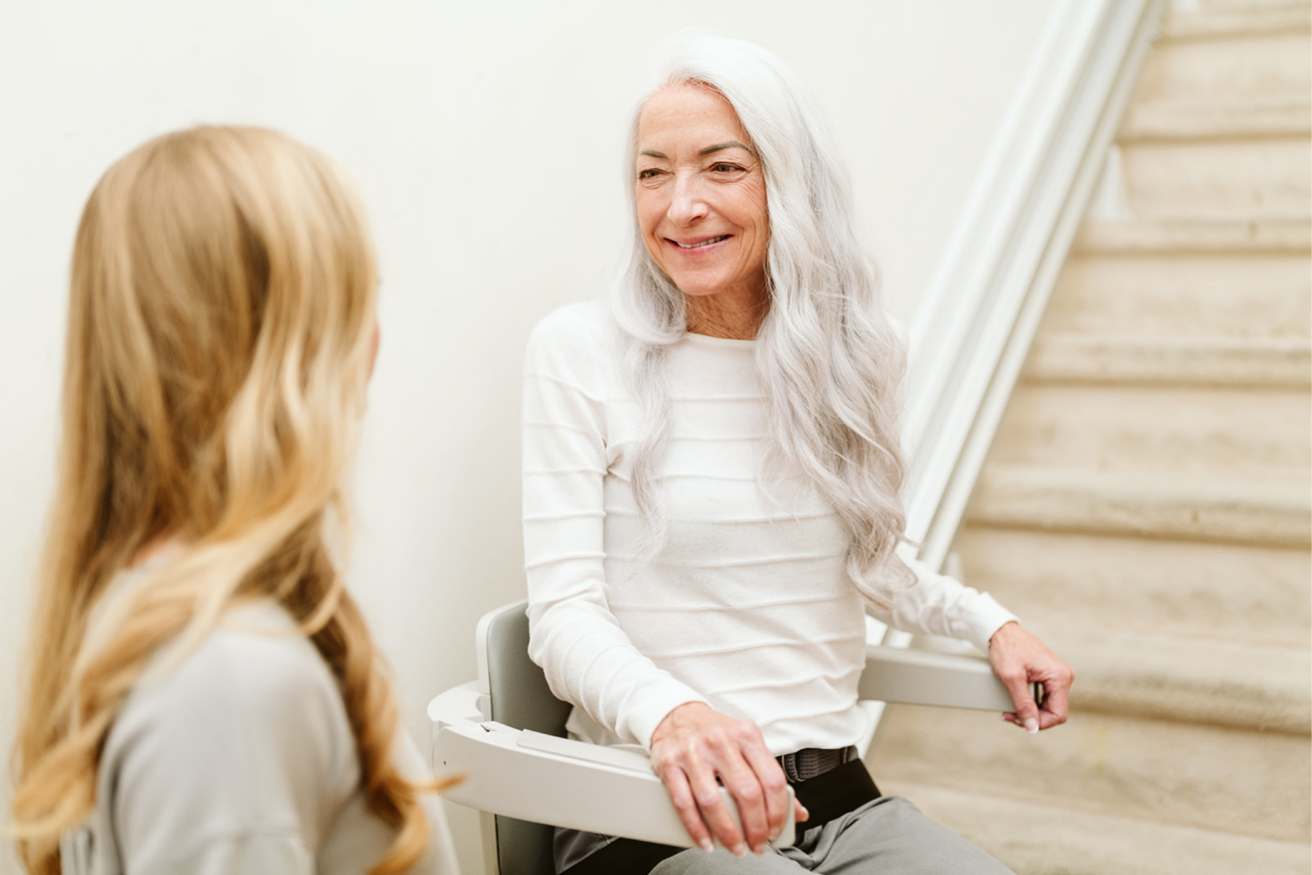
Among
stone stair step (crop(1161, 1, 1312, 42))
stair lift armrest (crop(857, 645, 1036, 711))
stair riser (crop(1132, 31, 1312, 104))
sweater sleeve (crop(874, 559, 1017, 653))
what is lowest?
stair lift armrest (crop(857, 645, 1036, 711))

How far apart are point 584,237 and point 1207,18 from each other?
1987 mm

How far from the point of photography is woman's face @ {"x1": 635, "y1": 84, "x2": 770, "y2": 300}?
1.19 m

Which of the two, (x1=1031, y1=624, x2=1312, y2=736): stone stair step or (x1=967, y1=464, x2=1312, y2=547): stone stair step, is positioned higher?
(x1=967, y1=464, x2=1312, y2=547): stone stair step

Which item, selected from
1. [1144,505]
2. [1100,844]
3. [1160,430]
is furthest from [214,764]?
[1160,430]

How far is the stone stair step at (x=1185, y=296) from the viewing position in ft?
7.16

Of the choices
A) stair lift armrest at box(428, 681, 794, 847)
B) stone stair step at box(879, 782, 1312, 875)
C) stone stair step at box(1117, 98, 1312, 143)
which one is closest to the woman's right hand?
stair lift armrest at box(428, 681, 794, 847)

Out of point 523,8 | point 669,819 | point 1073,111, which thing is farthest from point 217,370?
point 1073,111

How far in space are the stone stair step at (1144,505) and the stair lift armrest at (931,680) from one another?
2.41 feet

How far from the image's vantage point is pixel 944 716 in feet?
5.92

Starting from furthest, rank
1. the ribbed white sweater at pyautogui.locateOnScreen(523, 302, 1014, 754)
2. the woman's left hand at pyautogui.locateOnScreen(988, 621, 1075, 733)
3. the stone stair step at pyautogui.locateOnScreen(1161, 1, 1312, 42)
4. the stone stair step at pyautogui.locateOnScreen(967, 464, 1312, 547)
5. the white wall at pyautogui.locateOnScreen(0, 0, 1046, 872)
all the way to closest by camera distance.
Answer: the stone stair step at pyautogui.locateOnScreen(1161, 1, 1312, 42)
the stone stair step at pyautogui.locateOnScreen(967, 464, 1312, 547)
the woman's left hand at pyautogui.locateOnScreen(988, 621, 1075, 733)
the ribbed white sweater at pyautogui.locateOnScreen(523, 302, 1014, 754)
the white wall at pyautogui.locateOnScreen(0, 0, 1046, 872)

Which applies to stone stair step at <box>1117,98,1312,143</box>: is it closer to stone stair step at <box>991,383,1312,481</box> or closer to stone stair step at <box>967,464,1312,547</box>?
stone stair step at <box>991,383,1312,481</box>

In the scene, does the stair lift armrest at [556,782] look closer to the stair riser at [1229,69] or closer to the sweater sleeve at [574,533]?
the sweater sleeve at [574,533]

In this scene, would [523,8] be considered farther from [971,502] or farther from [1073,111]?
[1073,111]

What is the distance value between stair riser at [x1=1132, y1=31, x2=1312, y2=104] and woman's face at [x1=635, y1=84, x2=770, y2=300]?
1.85m
